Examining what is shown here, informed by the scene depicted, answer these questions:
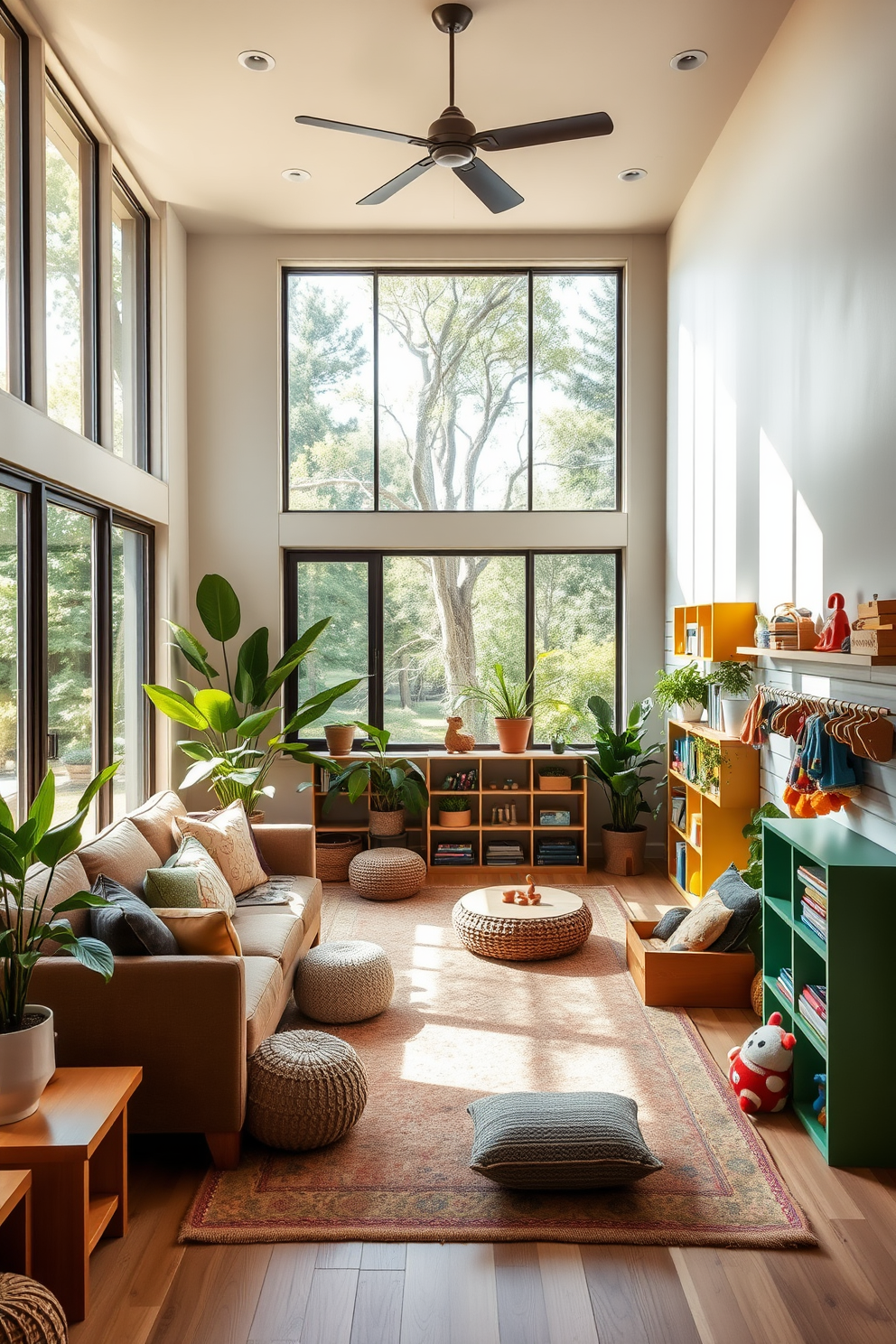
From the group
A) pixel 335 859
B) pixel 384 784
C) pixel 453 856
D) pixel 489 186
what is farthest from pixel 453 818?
pixel 489 186

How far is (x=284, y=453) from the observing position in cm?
654

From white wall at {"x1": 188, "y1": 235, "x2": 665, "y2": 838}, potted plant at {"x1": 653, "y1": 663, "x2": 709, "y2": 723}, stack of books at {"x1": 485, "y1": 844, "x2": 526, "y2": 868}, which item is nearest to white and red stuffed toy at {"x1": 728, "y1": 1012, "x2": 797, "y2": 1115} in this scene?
potted plant at {"x1": 653, "y1": 663, "x2": 709, "y2": 723}

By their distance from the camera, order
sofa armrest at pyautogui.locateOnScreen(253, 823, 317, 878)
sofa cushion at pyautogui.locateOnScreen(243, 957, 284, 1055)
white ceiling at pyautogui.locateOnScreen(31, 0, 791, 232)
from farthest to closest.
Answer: sofa armrest at pyautogui.locateOnScreen(253, 823, 317, 878) < white ceiling at pyautogui.locateOnScreen(31, 0, 791, 232) < sofa cushion at pyautogui.locateOnScreen(243, 957, 284, 1055)

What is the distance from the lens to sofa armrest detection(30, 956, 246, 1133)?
2.72 m

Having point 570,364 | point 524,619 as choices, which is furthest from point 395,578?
point 570,364

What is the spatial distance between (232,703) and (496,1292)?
3.68 m

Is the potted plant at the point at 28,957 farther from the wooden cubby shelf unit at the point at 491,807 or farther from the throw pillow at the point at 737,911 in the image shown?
the wooden cubby shelf unit at the point at 491,807

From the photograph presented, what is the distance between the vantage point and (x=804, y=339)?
384 centimetres

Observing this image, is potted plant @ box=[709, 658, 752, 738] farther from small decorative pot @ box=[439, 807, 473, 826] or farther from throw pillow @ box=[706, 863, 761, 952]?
small decorative pot @ box=[439, 807, 473, 826]

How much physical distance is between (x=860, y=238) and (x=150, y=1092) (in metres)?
3.58

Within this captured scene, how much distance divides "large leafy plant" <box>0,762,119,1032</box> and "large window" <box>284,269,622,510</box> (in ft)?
14.1

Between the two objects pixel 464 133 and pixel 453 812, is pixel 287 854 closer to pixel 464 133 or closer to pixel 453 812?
pixel 453 812

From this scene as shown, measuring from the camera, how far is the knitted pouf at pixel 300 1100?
9.22 feet

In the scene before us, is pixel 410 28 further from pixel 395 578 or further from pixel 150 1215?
pixel 150 1215
